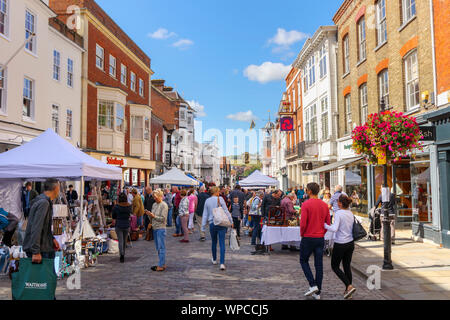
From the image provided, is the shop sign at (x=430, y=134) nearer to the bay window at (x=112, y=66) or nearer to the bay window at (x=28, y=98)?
the bay window at (x=28, y=98)

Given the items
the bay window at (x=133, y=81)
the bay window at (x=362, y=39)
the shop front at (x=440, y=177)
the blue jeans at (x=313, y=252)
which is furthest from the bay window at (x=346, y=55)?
the bay window at (x=133, y=81)

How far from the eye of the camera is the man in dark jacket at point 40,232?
188 inches

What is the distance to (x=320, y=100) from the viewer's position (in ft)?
79.7

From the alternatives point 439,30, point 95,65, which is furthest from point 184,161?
point 439,30

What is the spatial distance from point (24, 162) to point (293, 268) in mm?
6895

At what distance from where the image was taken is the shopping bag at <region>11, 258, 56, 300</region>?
4633 mm

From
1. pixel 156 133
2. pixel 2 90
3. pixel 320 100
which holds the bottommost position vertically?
pixel 2 90

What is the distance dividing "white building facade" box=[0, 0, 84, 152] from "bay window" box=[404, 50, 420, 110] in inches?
555

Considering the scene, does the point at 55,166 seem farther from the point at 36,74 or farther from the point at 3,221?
the point at 36,74

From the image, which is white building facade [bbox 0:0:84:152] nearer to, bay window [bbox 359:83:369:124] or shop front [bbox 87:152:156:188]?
shop front [bbox 87:152:156:188]

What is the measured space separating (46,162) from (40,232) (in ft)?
14.5

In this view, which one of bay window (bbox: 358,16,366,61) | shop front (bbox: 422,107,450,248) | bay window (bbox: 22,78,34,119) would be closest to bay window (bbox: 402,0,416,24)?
bay window (bbox: 358,16,366,61)

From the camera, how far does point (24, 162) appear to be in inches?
342

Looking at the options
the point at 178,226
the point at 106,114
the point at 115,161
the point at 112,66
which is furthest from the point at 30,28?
the point at 178,226
